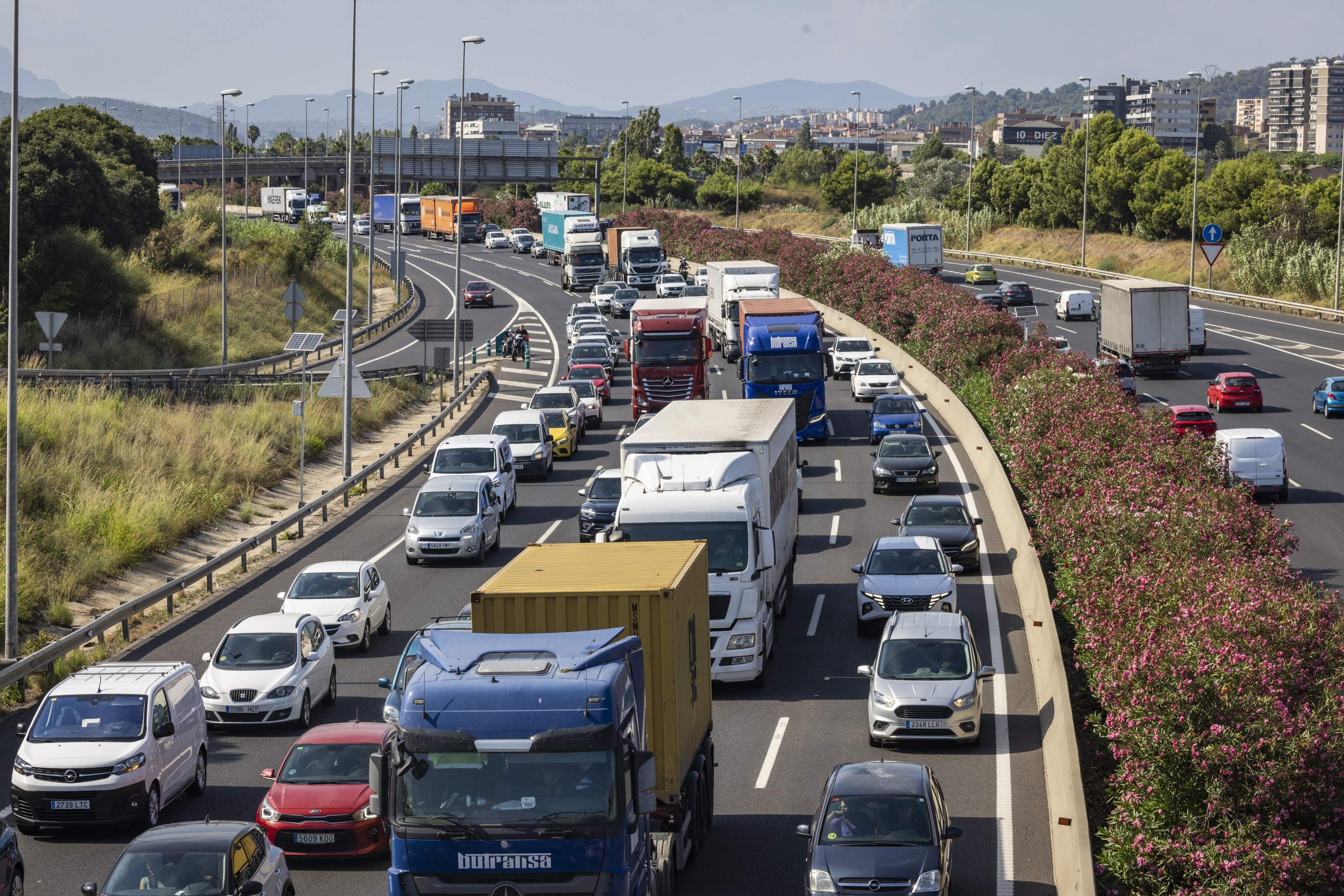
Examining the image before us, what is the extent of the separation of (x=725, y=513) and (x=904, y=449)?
16.4 meters

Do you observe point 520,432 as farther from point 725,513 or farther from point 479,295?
point 479,295

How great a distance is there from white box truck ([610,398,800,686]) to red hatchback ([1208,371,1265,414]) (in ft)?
96.3

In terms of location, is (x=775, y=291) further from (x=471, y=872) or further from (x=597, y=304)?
(x=471, y=872)

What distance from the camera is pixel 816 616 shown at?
87.3ft

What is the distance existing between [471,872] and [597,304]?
67183 mm

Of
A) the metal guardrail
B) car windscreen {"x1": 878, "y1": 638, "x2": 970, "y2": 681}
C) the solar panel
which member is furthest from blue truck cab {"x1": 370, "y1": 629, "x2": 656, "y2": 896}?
the solar panel

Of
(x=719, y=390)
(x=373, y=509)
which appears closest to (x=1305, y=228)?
(x=719, y=390)

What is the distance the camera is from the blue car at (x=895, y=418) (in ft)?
138

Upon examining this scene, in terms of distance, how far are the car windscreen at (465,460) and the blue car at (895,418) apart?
12.2m

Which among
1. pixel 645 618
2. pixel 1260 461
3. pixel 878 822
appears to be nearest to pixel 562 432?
pixel 1260 461

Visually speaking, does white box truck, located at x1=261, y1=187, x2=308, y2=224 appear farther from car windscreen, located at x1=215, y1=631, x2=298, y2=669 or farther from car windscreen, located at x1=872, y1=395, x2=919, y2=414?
car windscreen, located at x1=215, y1=631, x2=298, y2=669

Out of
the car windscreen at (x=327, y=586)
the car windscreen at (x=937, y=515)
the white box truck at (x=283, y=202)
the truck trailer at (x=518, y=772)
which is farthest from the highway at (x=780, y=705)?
the white box truck at (x=283, y=202)

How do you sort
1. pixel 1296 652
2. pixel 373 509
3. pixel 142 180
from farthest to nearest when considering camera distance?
1. pixel 142 180
2. pixel 373 509
3. pixel 1296 652

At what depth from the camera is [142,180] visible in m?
73.4
